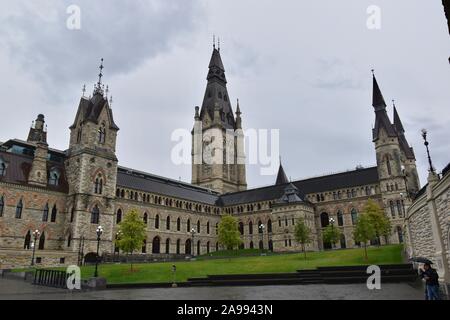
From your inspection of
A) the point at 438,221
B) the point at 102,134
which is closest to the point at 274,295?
the point at 438,221

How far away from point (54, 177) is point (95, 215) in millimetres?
9092

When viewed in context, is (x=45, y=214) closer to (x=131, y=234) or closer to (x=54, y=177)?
(x=54, y=177)

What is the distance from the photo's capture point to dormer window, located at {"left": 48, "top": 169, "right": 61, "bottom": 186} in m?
53.0

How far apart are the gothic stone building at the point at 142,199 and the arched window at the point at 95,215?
17 centimetres

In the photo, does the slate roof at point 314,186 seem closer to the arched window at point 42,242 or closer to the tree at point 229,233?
the tree at point 229,233

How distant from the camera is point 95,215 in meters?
53.1

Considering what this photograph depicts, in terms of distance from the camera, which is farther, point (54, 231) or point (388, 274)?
point (54, 231)

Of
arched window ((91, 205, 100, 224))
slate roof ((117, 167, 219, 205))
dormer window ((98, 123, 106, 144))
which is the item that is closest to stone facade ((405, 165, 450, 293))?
arched window ((91, 205, 100, 224))

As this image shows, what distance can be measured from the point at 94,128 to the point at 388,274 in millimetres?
48516

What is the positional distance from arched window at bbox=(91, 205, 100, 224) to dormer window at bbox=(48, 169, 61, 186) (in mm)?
7377

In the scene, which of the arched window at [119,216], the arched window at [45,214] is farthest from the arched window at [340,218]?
the arched window at [45,214]

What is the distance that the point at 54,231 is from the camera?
1980 inches
